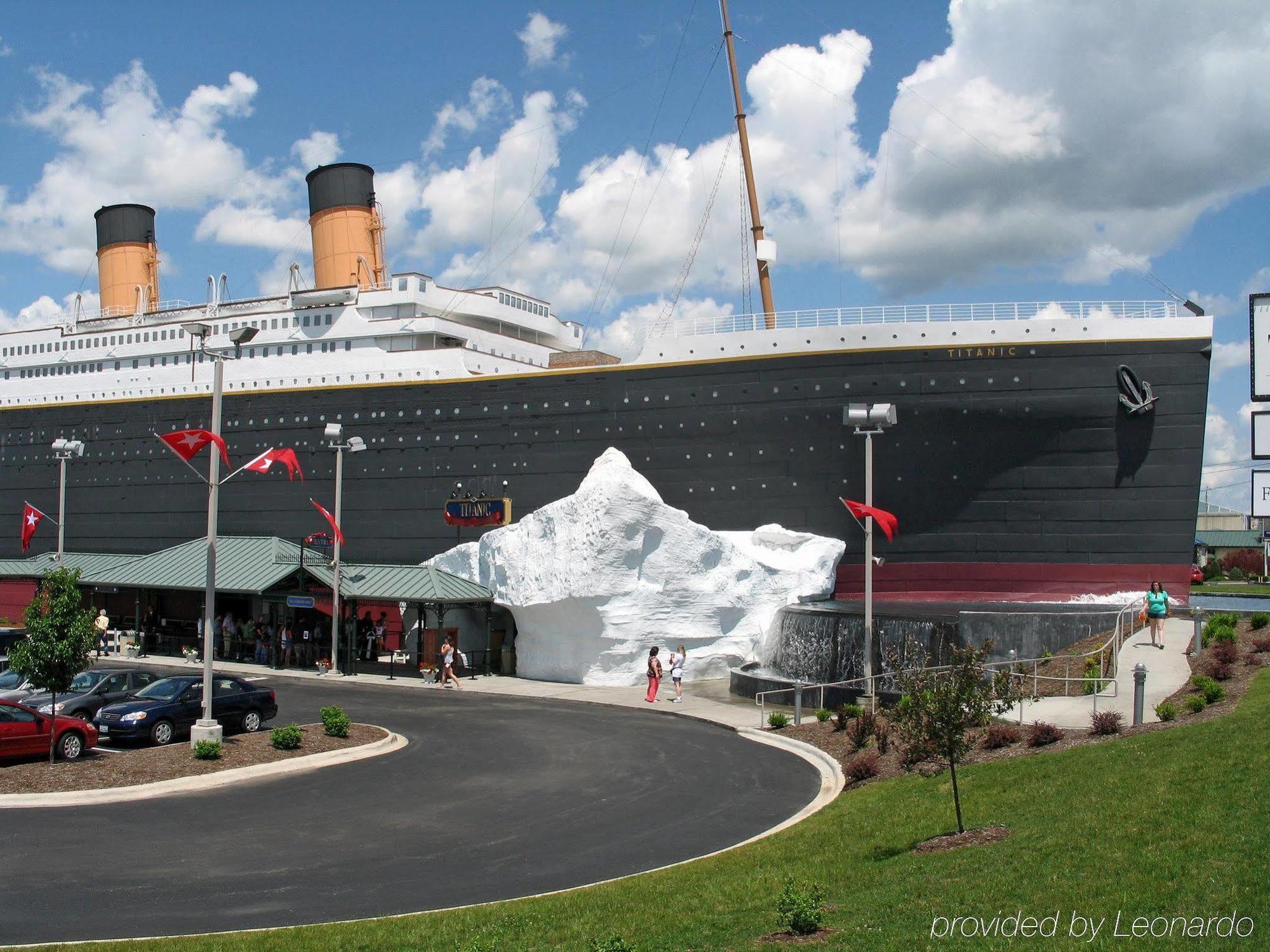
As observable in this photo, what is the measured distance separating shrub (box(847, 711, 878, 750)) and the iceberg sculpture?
34.5 ft

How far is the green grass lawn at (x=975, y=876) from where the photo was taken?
23.2ft

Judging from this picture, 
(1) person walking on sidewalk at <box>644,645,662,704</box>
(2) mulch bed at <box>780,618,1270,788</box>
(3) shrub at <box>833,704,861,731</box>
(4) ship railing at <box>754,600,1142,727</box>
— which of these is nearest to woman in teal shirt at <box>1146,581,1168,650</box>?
(4) ship railing at <box>754,600,1142,727</box>

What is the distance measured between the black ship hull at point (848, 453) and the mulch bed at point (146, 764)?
14530 mm

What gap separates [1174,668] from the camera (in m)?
19.3

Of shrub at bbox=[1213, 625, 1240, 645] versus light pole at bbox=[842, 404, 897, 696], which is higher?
light pole at bbox=[842, 404, 897, 696]

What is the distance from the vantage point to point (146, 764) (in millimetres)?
15828

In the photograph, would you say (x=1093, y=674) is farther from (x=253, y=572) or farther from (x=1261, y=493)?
(x=253, y=572)

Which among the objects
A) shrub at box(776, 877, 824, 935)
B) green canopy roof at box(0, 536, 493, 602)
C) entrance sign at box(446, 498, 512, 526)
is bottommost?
shrub at box(776, 877, 824, 935)

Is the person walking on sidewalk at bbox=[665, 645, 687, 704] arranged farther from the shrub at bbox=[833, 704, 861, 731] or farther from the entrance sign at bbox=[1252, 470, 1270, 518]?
the entrance sign at bbox=[1252, 470, 1270, 518]

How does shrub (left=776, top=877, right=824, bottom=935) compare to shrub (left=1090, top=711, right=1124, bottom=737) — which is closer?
shrub (left=776, top=877, right=824, bottom=935)

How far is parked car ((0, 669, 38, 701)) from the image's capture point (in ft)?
66.4

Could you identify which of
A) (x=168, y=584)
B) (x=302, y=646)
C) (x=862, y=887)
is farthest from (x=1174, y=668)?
(x=168, y=584)

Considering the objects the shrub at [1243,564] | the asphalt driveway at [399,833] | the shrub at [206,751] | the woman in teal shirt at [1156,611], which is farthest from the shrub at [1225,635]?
the shrub at [1243,564]

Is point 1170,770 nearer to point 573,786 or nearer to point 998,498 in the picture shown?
point 573,786
